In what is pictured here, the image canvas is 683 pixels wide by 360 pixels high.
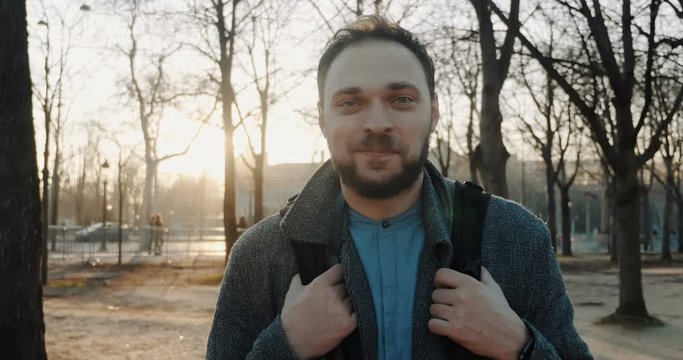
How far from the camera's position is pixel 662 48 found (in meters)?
11.9

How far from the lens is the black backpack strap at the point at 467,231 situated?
1843mm

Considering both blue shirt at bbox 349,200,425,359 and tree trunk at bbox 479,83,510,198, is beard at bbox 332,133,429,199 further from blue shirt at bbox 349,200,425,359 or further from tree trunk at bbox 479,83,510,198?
tree trunk at bbox 479,83,510,198

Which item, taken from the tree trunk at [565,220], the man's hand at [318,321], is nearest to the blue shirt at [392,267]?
the man's hand at [318,321]

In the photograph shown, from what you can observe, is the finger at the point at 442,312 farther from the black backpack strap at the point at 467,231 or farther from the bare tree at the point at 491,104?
the bare tree at the point at 491,104

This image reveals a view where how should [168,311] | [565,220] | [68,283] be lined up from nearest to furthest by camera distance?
1. [168,311]
2. [68,283]
3. [565,220]

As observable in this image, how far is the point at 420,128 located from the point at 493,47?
28.6 feet

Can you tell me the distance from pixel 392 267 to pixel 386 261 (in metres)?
0.03

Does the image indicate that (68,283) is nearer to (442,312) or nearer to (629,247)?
(629,247)

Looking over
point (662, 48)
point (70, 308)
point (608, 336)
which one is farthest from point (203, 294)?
point (662, 48)

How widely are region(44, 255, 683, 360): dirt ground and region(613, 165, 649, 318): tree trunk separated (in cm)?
58

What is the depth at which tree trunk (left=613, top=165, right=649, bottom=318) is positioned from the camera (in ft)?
37.6

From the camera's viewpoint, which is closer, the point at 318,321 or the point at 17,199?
the point at 318,321

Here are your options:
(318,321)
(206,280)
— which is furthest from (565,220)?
(318,321)

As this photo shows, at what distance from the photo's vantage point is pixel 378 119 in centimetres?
190
